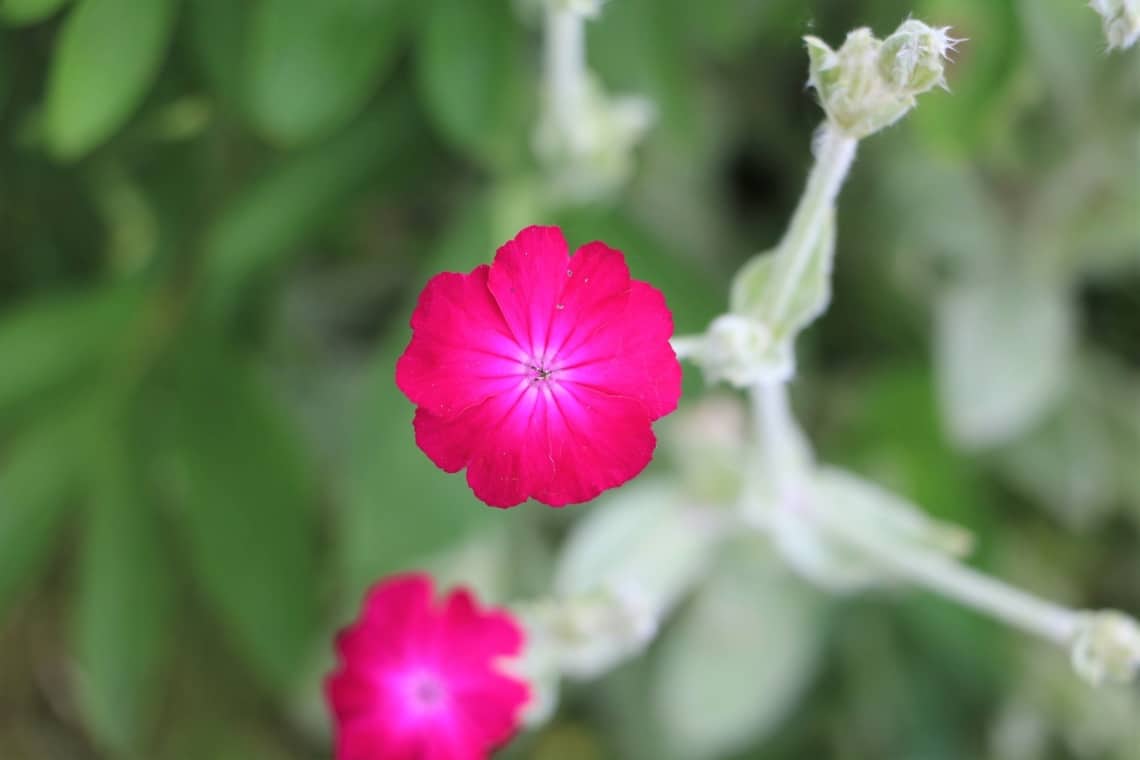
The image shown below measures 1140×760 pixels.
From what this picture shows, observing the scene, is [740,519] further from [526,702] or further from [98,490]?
Result: [98,490]

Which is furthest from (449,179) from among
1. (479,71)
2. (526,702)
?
(526,702)

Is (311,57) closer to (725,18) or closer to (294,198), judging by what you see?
(294,198)

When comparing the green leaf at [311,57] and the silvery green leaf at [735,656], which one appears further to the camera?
the silvery green leaf at [735,656]

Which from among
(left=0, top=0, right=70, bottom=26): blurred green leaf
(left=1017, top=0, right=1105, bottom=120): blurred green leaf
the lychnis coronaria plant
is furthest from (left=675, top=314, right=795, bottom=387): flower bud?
(left=1017, top=0, right=1105, bottom=120): blurred green leaf

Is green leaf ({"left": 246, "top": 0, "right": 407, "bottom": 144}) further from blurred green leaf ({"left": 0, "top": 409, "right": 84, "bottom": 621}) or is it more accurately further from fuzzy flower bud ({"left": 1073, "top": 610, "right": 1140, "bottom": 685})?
fuzzy flower bud ({"left": 1073, "top": 610, "right": 1140, "bottom": 685})

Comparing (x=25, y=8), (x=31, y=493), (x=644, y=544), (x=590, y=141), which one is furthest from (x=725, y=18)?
(x=31, y=493)

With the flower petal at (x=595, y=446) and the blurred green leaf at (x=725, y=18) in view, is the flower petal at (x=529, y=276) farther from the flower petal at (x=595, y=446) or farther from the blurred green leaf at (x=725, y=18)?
the blurred green leaf at (x=725, y=18)

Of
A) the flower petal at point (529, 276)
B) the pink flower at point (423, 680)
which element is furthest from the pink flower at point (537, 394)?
the pink flower at point (423, 680)
